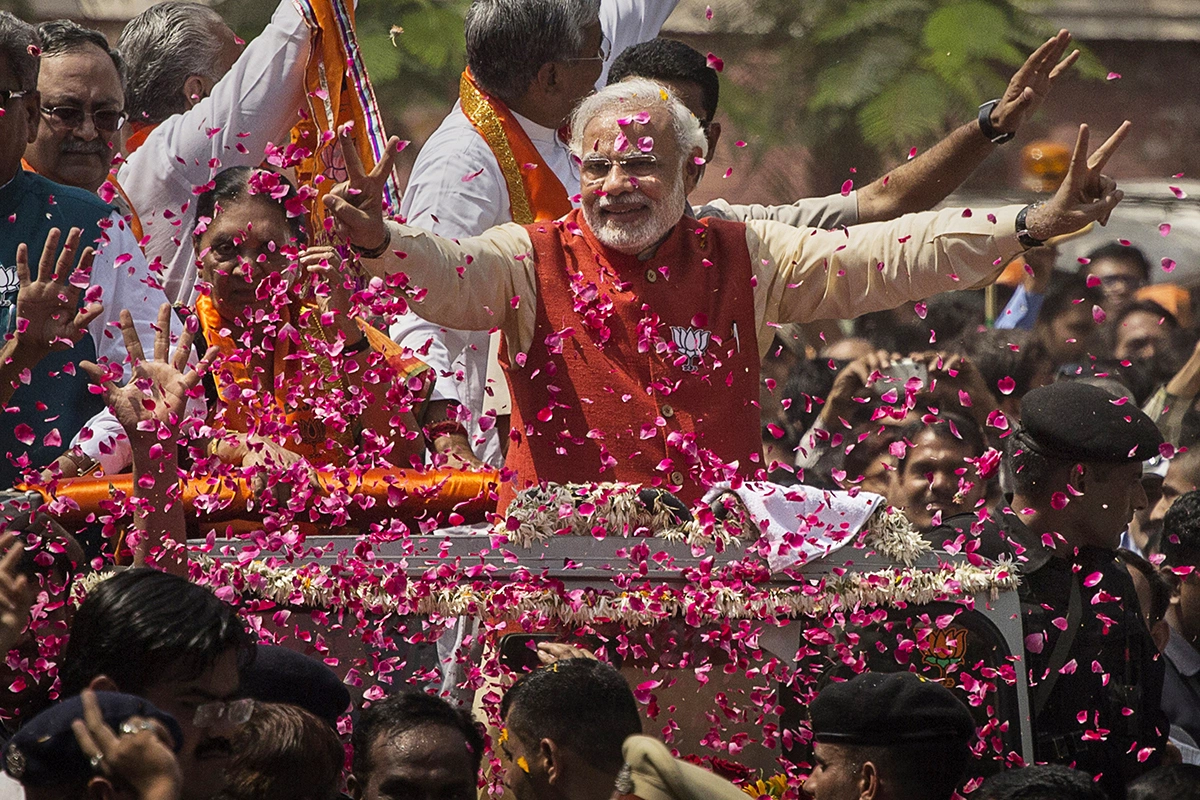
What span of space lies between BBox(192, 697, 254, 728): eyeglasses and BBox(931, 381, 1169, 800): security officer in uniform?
2.08 meters

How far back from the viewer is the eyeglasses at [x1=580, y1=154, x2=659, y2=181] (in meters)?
5.29

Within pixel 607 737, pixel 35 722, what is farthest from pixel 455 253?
pixel 35 722

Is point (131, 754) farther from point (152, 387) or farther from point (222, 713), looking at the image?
point (152, 387)

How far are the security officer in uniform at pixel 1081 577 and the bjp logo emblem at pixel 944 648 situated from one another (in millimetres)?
171

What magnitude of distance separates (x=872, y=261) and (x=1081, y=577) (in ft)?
3.38

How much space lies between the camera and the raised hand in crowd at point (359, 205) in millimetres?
4852

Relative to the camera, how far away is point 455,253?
5125 millimetres

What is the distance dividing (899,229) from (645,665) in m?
1.48

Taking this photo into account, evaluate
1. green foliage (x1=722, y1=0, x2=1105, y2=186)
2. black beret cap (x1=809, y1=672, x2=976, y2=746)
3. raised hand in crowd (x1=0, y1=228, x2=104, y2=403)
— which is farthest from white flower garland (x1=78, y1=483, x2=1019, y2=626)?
green foliage (x1=722, y1=0, x2=1105, y2=186)

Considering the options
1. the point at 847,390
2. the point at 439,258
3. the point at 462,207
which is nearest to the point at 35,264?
the point at 439,258

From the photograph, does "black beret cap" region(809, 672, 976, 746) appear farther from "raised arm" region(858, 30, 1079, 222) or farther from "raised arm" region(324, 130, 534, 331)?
"raised arm" region(858, 30, 1079, 222)

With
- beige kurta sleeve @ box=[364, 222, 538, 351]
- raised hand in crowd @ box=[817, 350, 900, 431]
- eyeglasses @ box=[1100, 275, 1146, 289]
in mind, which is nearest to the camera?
beige kurta sleeve @ box=[364, 222, 538, 351]

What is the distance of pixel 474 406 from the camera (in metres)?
6.23

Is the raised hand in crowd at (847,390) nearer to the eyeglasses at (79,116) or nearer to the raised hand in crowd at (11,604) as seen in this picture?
the eyeglasses at (79,116)
